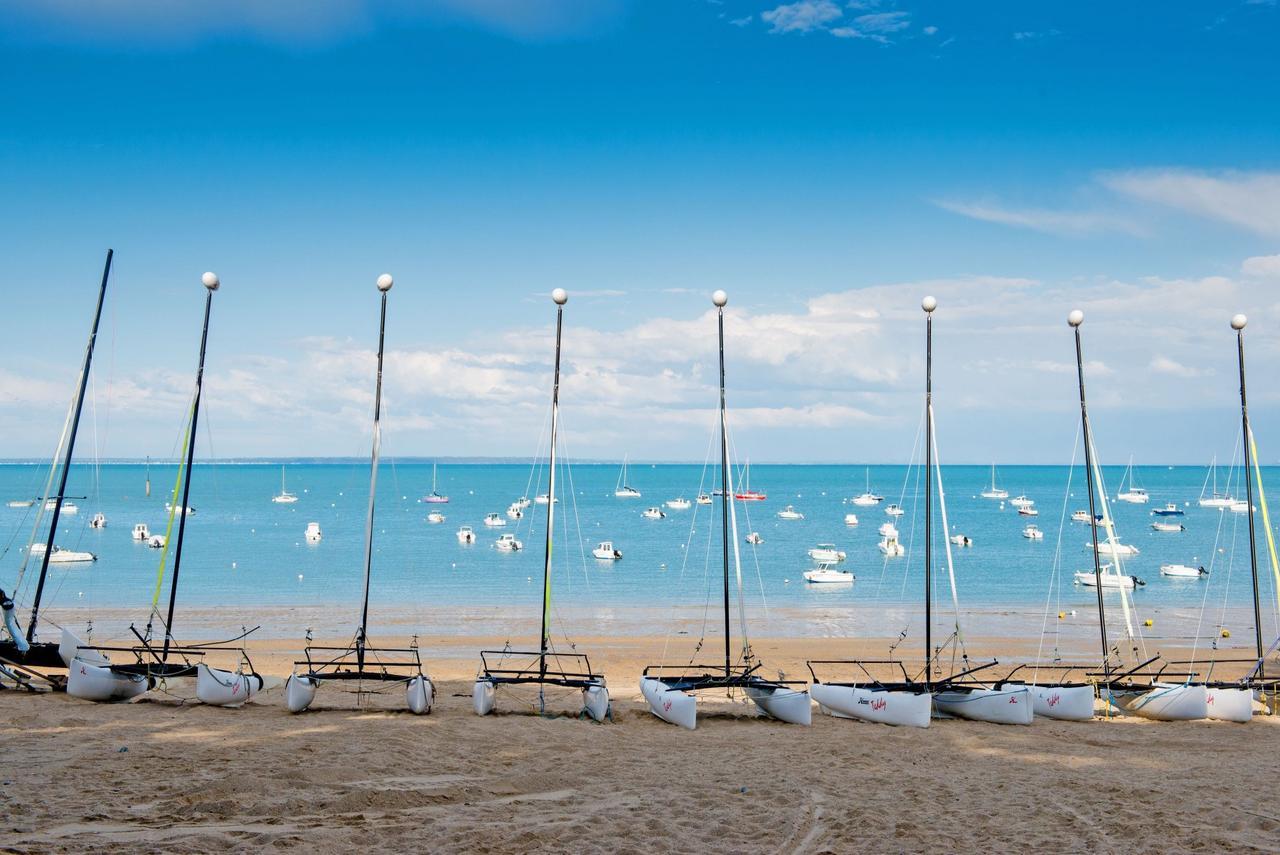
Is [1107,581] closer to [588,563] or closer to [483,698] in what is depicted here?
[588,563]

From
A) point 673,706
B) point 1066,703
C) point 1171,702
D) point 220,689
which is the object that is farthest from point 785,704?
point 220,689

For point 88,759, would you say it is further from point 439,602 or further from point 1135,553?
point 1135,553

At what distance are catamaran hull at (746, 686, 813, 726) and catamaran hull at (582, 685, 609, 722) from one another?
3.22m

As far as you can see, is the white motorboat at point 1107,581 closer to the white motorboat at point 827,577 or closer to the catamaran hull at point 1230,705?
the white motorboat at point 827,577

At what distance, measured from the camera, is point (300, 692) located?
68.7ft

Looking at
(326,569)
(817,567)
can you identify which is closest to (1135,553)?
(817,567)

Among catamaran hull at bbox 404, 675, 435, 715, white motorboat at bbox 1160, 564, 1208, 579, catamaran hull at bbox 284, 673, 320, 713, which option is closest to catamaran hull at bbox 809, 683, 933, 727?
catamaran hull at bbox 404, 675, 435, 715

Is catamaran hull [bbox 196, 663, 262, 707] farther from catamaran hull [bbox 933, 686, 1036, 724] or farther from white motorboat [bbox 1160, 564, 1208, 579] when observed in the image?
white motorboat [bbox 1160, 564, 1208, 579]

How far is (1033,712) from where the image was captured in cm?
2231

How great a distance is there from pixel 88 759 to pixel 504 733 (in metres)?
7.16

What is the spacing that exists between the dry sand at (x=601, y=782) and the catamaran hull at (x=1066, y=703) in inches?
21.5

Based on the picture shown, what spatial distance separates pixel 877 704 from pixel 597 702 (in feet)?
20.2

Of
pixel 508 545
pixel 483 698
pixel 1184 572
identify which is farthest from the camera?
pixel 508 545

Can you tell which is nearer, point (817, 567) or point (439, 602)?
point (439, 602)
